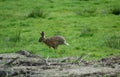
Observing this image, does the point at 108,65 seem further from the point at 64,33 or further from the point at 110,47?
the point at 64,33

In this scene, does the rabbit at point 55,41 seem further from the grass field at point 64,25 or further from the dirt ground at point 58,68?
the dirt ground at point 58,68

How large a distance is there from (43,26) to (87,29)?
2.43 m

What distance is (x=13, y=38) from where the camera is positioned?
19000 millimetres

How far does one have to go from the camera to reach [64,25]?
2242cm

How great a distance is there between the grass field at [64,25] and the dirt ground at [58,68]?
283 centimetres

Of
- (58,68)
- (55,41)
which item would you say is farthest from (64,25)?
(58,68)

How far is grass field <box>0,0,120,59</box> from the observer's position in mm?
17172

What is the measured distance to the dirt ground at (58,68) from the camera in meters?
11.5

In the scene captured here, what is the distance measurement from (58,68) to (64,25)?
10.5 m

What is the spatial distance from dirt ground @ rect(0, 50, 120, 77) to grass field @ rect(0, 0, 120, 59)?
2.83 metres

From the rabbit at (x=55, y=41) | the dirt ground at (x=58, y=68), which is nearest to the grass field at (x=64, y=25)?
the rabbit at (x=55, y=41)

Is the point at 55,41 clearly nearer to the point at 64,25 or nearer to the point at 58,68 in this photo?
the point at 58,68

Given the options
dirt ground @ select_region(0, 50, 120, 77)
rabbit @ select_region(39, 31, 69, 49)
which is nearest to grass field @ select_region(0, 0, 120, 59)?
rabbit @ select_region(39, 31, 69, 49)

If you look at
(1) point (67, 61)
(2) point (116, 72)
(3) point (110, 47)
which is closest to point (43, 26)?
(3) point (110, 47)
